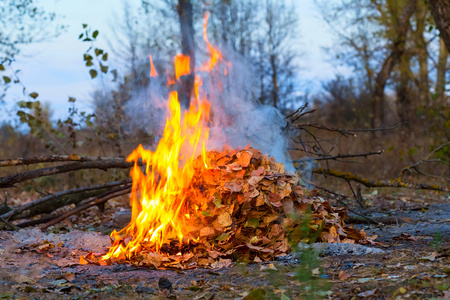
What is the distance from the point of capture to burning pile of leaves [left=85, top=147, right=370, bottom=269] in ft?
11.6

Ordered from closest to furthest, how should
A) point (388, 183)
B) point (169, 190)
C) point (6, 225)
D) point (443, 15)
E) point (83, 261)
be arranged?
point (83, 261) < point (169, 190) < point (6, 225) < point (388, 183) < point (443, 15)

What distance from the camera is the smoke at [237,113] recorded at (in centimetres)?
495

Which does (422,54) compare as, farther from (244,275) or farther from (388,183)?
(244,275)

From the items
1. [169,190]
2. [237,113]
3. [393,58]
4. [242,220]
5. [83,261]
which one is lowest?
[83,261]

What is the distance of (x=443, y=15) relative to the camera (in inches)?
252

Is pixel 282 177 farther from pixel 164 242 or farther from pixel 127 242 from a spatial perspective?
pixel 127 242

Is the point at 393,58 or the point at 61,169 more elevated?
the point at 393,58

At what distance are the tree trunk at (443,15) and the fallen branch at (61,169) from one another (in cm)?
489

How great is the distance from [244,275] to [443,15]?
17.7 feet

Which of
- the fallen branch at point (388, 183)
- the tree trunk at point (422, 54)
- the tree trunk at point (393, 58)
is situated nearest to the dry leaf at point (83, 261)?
the fallen branch at point (388, 183)

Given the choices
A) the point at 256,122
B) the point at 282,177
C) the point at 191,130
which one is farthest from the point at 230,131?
the point at 282,177

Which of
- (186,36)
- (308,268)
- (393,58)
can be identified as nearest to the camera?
(308,268)

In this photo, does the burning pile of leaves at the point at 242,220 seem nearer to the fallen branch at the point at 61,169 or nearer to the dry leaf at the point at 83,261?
the dry leaf at the point at 83,261

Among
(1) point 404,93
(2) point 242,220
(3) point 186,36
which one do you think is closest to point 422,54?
(1) point 404,93
